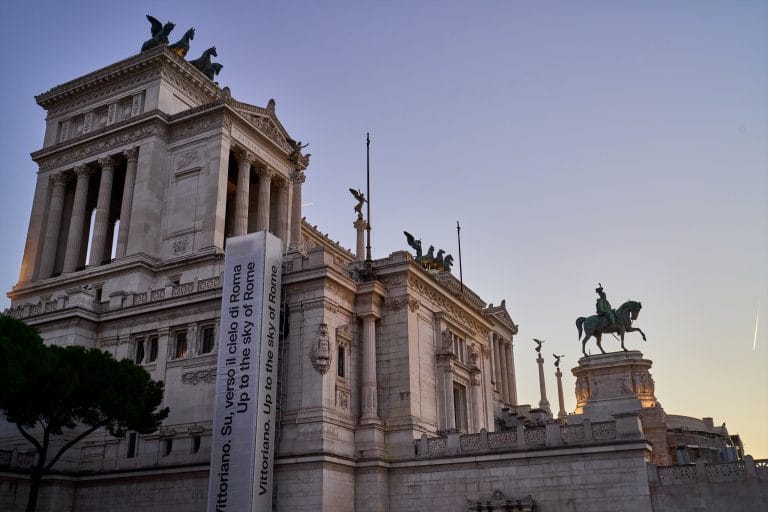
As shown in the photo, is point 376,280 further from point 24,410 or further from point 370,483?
point 24,410

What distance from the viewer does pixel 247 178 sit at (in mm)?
61000

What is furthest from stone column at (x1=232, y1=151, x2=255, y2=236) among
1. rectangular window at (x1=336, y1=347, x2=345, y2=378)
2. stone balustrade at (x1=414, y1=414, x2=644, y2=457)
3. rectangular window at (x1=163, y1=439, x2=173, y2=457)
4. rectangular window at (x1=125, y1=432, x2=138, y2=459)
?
stone balustrade at (x1=414, y1=414, x2=644, y2=457)

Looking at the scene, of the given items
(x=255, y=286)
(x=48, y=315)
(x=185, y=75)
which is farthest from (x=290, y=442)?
(x=185, y=75)

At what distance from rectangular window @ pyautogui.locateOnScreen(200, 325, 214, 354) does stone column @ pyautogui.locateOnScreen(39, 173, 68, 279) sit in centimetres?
2583

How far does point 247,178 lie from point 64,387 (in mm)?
30929

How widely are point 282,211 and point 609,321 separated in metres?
29.5

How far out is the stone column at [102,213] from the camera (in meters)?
56.3

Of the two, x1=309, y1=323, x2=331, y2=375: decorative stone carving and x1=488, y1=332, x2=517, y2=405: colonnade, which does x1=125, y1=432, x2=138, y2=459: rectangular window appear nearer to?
Answer: x1=309, y1=323, x2=331, y2=375: decorative stone carving

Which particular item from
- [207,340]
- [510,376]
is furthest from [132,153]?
[510,376]

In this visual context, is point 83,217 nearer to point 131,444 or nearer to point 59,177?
point 59,177

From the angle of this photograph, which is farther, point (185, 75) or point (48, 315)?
point (185, 75)

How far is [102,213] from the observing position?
192ft

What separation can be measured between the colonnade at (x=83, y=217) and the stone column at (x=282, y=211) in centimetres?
1329

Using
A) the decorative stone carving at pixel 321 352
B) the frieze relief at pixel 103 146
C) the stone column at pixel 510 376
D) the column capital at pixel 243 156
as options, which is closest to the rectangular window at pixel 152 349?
the decorative stone carving at pixel 321 352
